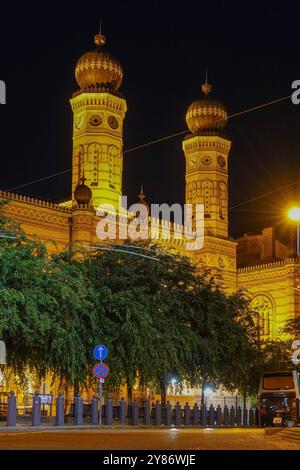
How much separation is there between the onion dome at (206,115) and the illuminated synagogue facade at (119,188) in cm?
5

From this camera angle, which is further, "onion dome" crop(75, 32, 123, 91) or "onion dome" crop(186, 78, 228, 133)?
"onion dome" crop(186, 78, 228, 133)

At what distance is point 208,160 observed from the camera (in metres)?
44.0

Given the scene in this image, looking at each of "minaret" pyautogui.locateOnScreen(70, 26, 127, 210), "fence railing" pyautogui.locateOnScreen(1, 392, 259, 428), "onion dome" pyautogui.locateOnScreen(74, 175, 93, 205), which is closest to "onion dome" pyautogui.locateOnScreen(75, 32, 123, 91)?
"minaret" pyautogui.locateOnScreen(70, 26, 127, 210)

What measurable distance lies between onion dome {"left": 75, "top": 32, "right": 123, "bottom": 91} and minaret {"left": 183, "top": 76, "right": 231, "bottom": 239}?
20.6 ft

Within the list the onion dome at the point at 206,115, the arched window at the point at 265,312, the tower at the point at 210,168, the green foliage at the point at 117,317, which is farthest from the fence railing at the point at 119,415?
the onion dome at the point at 206,115

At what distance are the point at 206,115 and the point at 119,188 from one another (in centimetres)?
804

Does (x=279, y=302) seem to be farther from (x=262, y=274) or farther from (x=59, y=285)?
(x=59, y=285)

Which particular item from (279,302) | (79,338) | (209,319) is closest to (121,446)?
(79,338)

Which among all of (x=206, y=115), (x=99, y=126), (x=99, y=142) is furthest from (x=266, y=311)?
(x=99, y=126)

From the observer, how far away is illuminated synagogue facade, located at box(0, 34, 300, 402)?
3462 centimetres

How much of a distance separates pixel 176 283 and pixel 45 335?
8275mm

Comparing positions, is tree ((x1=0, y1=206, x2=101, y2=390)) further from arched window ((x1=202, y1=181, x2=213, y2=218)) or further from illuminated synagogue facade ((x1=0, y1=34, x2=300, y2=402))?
arched window ((x1=202, y1=181, x2=213, y2=218))

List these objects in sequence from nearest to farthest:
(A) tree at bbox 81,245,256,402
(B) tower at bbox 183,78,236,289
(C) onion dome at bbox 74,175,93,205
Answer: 1. (A) tree at bbox 81,245,256,402
2. (C) onion dome at bbox 74,175,93,205
3. (B) tower at bbox 183,78,236,289

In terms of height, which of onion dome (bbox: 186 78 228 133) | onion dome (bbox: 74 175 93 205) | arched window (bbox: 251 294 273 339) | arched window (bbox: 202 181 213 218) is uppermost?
onion dome (bbox: 186 78 228 133)
